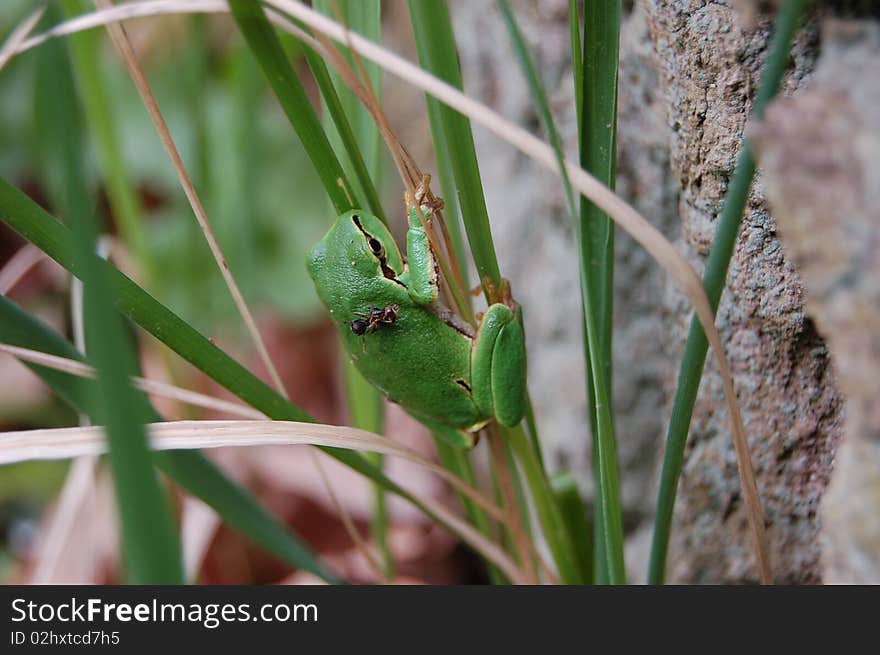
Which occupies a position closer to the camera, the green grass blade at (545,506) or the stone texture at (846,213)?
the stone texture at (846,213)

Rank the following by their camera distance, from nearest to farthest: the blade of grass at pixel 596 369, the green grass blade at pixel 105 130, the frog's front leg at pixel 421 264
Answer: the blade of grass at pixel 596 369 → the frog's front leg at pixel 421 264 → the green grass blade at pixel 105 130

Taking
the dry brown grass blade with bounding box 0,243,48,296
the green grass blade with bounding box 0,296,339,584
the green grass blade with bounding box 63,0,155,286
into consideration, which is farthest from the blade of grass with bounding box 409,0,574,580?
the green grass blade with bounding box 63,0,155,286

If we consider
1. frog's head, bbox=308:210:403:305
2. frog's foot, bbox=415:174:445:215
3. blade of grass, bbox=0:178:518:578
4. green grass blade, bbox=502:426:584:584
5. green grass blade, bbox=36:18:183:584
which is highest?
frog's head, bbox=308:210:403:305

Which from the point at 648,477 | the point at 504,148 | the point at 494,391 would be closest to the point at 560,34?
the point at 504,148

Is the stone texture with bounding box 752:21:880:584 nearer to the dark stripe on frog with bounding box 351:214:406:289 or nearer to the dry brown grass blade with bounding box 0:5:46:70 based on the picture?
the dark stripe on frog with bounding box 351:214:406:289

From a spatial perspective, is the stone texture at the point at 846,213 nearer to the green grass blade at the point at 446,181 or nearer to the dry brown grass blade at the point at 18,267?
the green grass blade at the point at 446,181

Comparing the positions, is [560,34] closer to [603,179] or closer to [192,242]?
[603,179]

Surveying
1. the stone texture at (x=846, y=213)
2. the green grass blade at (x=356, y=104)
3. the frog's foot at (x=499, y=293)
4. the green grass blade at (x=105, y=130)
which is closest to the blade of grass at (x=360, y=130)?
the green grass blade at (x=356, y=104)

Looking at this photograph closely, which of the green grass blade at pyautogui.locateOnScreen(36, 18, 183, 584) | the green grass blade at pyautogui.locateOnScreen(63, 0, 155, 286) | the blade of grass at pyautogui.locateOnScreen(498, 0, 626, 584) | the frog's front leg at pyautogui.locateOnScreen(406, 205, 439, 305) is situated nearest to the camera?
the green grass blade at pyautogui.locateOnScreen(36, 18, 183, 584)
